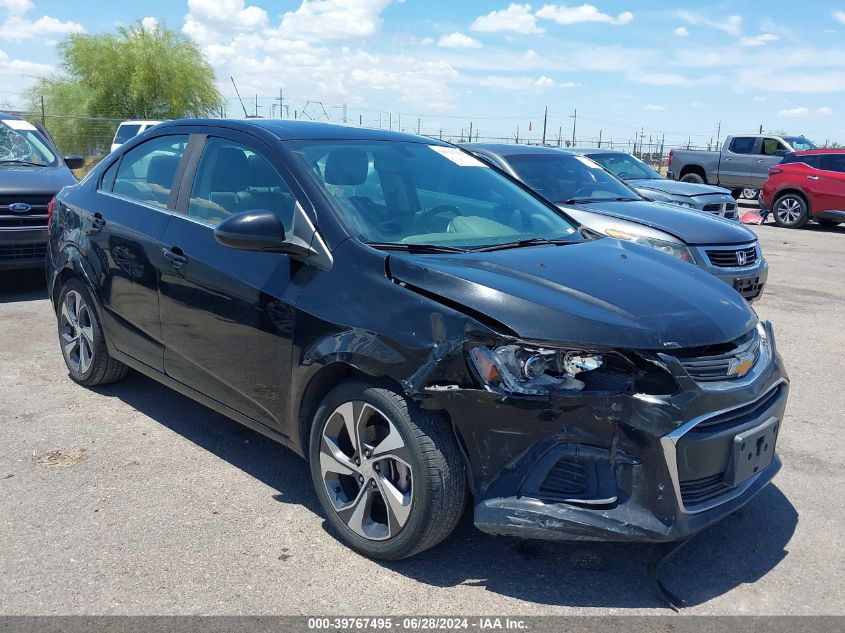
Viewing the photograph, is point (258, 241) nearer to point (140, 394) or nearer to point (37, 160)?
point (140, 394)

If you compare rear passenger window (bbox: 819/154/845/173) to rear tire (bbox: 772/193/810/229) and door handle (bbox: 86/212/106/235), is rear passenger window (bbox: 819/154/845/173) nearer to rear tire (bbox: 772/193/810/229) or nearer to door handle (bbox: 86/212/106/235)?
rear tire (bbox: 772/193/810/229)

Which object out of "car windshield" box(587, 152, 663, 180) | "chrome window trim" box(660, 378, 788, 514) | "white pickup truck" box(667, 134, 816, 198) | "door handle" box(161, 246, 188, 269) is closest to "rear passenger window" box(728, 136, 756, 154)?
"white pickup truck" box(667, 134, 816, 198)

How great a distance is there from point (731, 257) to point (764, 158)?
15911 millimetres

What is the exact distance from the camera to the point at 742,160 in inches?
861

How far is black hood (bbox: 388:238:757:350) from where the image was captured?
9.71 feet

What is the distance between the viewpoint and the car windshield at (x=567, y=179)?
8.66 metres

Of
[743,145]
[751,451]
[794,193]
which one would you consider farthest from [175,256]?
[743,145]

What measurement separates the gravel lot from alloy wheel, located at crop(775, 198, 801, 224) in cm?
1415

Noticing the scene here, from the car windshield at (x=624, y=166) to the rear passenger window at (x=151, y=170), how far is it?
27.8ft

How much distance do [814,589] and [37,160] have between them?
8.74 m

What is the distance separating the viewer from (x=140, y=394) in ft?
17.6

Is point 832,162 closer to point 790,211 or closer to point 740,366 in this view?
point 790,211

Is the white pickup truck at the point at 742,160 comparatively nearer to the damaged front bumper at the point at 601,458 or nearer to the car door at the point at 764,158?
the car door at the point at 764,158

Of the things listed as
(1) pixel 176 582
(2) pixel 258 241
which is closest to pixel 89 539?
(1) pixel 176 582
